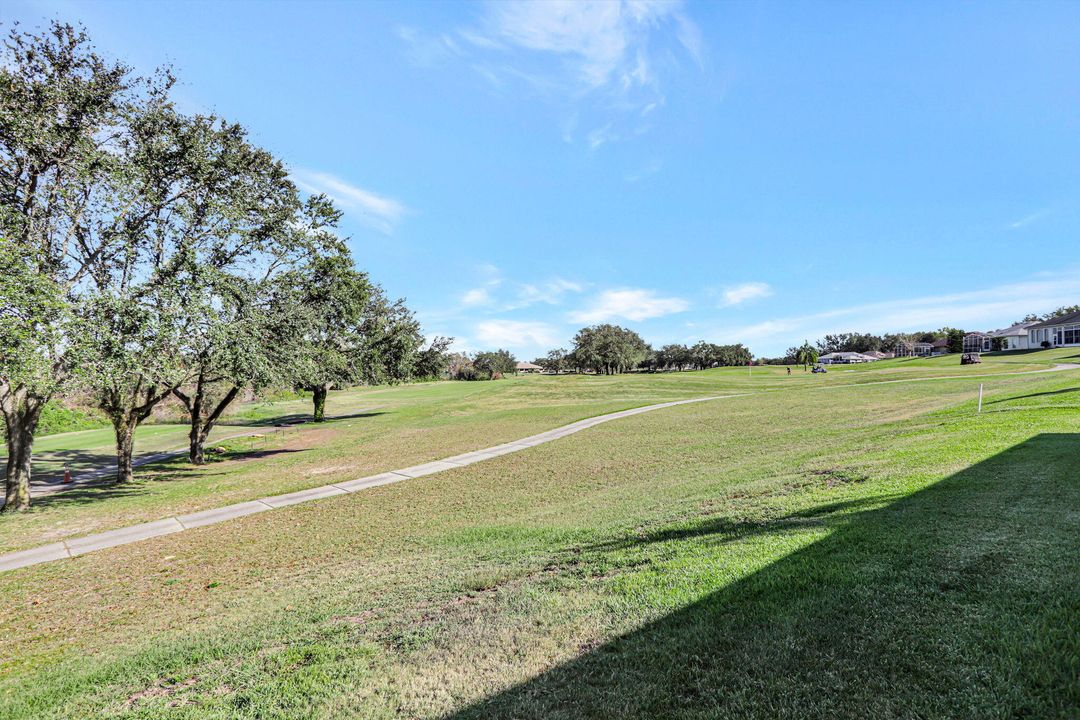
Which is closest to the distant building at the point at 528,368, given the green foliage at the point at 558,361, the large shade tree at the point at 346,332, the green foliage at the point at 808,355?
the green foliage at the point at 558,361

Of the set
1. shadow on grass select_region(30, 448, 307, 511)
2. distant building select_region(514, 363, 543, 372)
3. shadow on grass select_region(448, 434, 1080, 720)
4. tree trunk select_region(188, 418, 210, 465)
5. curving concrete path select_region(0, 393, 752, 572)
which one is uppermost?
distant building select_region(514, 363, 543, 372)

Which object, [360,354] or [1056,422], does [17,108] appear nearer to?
[360,354]

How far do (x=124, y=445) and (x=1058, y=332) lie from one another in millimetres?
102912

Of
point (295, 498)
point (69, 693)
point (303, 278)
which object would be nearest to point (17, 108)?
point (303, 278)

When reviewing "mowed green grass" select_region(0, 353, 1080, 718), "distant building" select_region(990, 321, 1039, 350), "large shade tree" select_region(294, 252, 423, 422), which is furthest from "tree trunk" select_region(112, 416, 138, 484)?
"distant building" select_region(990, 321, 1039, 350)

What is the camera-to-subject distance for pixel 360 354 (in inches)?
1448

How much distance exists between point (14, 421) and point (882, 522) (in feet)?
69.6

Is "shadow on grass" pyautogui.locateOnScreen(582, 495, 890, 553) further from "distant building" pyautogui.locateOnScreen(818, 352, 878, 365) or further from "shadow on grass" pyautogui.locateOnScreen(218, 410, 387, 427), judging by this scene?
"distant building" pyautogui.locateOnScreen(818, 352, 878, 365)

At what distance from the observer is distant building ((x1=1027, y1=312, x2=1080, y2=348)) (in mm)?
65062

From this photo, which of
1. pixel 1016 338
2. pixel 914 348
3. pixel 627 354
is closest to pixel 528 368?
pixel 627 354

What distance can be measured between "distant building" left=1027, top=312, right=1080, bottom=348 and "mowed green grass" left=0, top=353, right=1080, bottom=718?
269 ft

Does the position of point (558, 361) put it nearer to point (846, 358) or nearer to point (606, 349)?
point (606, 349)

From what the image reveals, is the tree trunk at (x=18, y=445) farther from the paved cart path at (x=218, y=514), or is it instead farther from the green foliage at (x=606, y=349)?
the green foliage at (x=606, y=349)

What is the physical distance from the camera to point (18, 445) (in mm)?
13758
